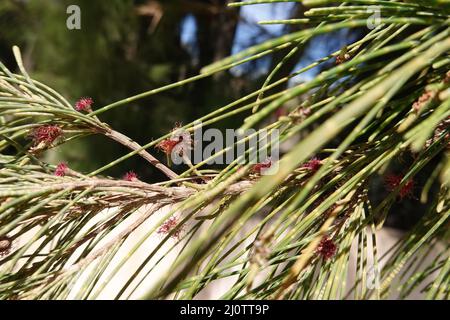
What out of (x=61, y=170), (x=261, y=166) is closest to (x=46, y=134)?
(x=61, y=170)

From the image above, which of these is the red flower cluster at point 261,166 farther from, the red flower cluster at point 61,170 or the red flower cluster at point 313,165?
the red flower cluster at point 61,170

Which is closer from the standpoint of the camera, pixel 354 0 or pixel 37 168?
pixel 354 0

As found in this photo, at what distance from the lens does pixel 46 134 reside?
483 millimetres

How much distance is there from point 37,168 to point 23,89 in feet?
0.29

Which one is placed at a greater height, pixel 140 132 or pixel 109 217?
pixel 140 132

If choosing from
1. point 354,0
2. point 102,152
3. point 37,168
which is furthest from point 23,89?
point 102,152

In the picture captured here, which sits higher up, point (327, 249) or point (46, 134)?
point (46, 134)

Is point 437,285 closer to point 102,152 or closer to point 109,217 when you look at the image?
point 109,217

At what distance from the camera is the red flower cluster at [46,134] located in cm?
48

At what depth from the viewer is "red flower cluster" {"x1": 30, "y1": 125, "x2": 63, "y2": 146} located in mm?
483

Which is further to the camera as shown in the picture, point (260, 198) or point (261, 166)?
point (261, 166)

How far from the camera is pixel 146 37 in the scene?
2.83m

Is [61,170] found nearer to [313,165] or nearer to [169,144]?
[169,144]

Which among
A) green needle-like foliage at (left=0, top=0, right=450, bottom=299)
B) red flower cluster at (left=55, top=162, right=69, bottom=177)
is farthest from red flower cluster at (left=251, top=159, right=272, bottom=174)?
red flower cluster at (left=55, top=162, right=69, bottom=177)
